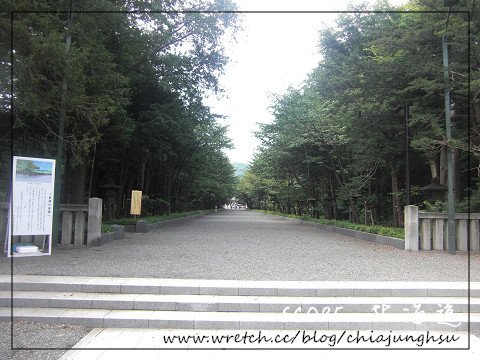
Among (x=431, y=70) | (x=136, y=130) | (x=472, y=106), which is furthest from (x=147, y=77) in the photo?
(x=472, y=106)

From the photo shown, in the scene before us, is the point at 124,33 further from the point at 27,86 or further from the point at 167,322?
the point at 167,322

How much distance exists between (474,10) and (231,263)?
9.17 meters

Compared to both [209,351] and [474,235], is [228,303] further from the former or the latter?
[474,235]

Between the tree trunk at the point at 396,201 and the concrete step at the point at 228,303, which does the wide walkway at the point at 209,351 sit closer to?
the concrete step at the point at 228,303

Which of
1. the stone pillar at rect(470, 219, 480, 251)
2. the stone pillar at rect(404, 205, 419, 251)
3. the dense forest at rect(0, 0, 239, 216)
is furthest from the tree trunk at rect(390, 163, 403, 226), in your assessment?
the dense forest at rect(0, 0, 239, 216)

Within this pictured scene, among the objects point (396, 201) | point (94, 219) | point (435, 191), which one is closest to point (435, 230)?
point (435, 191)

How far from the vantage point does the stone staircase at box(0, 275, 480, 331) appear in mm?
4891

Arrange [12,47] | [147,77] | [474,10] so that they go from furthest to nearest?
[147,77]
[474,10]
[12,47]

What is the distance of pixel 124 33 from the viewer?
12914mm

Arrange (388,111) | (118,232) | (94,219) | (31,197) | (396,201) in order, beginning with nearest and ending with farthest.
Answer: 1. (31,197)
2. (94,219)
3. (118,232)
4. (388,111)
5. (396,201)

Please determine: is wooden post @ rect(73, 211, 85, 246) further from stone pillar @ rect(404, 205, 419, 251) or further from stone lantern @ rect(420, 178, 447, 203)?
stone lantern @ rect(420, 178, 447, 203)

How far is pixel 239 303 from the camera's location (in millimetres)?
5207

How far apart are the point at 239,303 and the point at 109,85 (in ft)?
26.4

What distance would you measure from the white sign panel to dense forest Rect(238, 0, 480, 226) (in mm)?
6910
